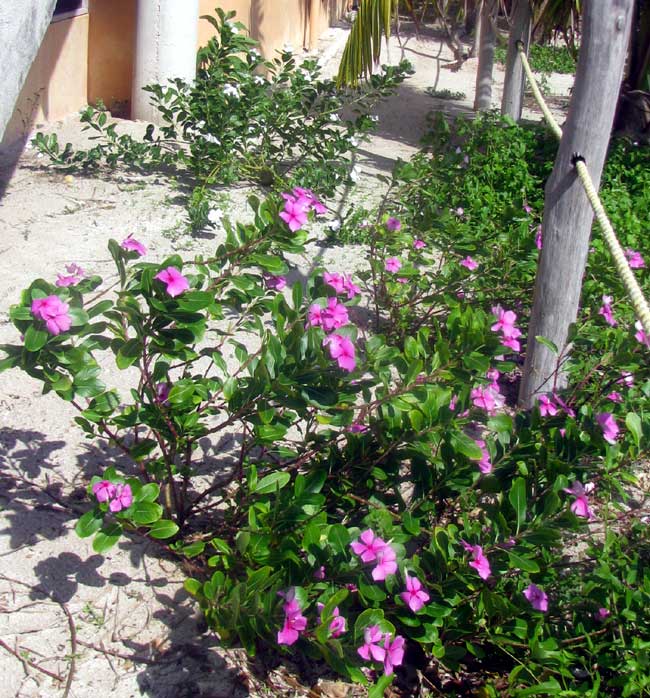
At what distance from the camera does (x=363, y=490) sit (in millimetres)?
2383

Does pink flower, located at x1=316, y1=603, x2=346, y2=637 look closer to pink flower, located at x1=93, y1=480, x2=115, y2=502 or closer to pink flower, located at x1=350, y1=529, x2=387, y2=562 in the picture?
pink flower, located at x1=350, y1=529, x2=387, y2=562

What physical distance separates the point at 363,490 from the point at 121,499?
2.19ft

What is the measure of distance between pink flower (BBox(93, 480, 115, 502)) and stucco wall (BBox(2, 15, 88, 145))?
4.07 m

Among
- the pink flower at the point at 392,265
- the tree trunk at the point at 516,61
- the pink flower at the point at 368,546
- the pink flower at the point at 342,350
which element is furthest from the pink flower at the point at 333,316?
the tree trunk at the point at 516,61

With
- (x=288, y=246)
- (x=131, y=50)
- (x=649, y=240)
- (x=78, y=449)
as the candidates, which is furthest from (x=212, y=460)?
(x=131, y=50)

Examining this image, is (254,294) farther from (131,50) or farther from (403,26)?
(403,26)

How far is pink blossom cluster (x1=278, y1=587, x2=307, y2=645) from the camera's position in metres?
1.82

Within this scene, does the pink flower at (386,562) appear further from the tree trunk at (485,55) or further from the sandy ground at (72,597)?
the tree trunk at (485,55)

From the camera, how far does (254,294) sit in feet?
7.79

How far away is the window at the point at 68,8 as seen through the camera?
6098mm

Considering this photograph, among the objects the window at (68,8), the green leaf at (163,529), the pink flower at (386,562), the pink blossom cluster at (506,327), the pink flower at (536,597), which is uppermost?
the window at (68,8)

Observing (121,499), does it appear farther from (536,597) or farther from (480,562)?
(536,597)

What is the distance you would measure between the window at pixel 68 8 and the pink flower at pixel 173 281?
4.77 metres

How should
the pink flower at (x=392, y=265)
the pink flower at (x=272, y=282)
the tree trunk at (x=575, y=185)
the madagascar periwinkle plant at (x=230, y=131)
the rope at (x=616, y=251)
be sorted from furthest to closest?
1. the madagascar periwinkle plant at (x=230, y=131)
2. the pink flower at (x=392, y=265)
3. the tree trunk at (x=575, y=185)
4. the pink flower at (x=272, y=282)
5. the rope at (x=616, y=251)
